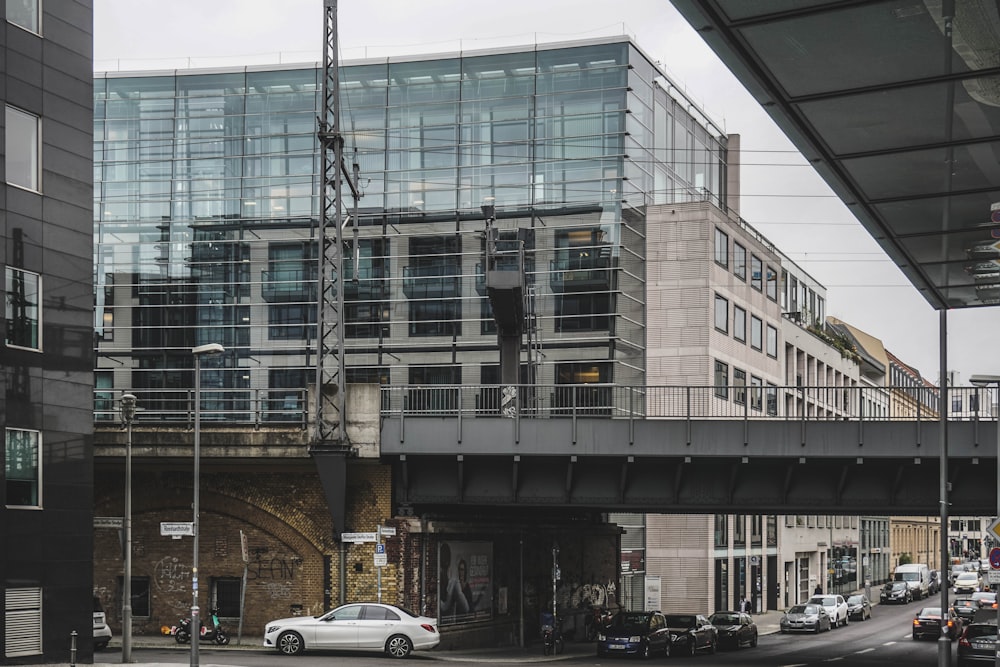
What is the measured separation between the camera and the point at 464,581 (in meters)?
41.5

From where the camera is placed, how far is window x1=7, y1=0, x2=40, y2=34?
92.2ft

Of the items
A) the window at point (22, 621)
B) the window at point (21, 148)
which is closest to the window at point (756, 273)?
the window at point (21, 148)

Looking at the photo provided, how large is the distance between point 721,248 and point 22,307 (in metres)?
45.9

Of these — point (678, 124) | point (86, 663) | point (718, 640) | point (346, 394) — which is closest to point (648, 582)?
point (718, 640)

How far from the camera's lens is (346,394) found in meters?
38.0

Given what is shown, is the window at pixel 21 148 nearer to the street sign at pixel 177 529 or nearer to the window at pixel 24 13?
the window at pixel 24 13

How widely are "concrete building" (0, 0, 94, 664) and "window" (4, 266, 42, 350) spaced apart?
0.02 meters

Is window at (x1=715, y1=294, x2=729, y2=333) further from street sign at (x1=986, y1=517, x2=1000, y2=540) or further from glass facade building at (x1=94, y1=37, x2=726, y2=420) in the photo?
street sign at (x1=986, y1=517, x2=1000, y2=540)

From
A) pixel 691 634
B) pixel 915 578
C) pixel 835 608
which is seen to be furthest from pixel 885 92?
pixel 915 578

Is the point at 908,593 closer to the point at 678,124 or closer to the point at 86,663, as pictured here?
the point at 678,124

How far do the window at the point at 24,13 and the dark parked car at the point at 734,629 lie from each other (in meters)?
30.6

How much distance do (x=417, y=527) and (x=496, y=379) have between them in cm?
2394

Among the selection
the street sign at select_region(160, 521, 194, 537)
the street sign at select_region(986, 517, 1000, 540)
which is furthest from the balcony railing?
the street sign at select_region(986, 517, 1000, 540)

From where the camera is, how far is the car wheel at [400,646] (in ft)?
111
